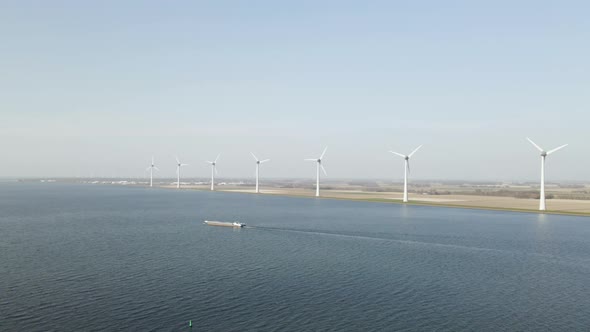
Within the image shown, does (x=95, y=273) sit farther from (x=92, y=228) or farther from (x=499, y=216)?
(x=499, y=216)

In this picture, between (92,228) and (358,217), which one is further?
(358,217)

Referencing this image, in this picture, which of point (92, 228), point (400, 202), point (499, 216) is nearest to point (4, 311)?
point (92, 228)

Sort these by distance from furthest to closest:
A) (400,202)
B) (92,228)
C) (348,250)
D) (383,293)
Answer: (400,202), (92,228), (348,250), (383,293)

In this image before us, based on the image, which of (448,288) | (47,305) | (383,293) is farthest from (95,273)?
(448,288)

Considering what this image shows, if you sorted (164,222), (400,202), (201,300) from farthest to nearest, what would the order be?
(400,202)
(164,222)
(201,300)

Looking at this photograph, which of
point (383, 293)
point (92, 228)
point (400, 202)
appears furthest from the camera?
point (400, 202)

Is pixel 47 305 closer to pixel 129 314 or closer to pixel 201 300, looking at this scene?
pixel 129 314
